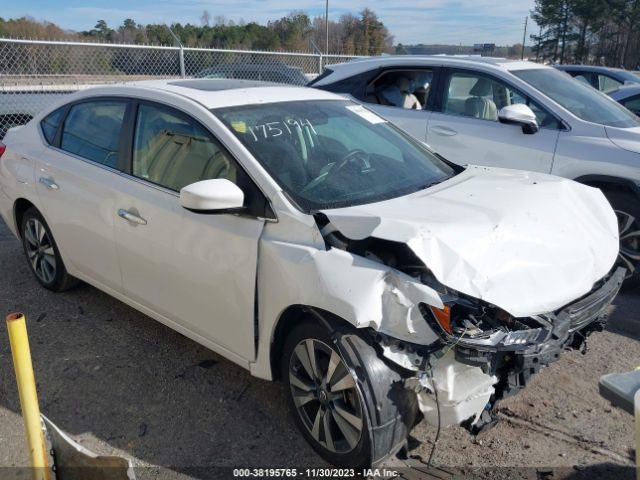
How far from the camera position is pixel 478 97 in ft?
18.6

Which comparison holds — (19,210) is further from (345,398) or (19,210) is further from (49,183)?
(345,398)

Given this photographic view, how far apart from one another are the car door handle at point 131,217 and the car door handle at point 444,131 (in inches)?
136

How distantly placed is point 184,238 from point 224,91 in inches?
39.9

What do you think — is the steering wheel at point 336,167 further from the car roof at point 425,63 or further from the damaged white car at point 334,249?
the car roof at point 425,63

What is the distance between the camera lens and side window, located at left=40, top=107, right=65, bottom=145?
424 centimetres

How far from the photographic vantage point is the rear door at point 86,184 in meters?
3.61

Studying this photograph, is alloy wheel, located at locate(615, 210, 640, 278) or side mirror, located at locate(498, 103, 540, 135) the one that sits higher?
side mirror, located at locate(498, 103, 540, 135)

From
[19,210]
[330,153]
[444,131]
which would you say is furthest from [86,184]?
[444,131]

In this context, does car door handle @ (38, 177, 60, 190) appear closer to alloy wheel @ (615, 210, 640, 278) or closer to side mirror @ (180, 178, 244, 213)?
side mirror @ (180, 178, 244, 213)

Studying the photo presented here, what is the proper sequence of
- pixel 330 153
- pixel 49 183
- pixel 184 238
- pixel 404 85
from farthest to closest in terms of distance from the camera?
1. pixel 404 85
2. pixel 49 183
3. pixel 330 153
4. pixel 184 238

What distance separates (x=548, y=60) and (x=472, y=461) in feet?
182

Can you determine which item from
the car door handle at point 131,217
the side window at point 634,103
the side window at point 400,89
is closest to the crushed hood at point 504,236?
the car door handle at point 131,217

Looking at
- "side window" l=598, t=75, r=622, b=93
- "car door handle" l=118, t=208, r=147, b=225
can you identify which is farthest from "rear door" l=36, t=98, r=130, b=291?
"side window" l=598, t=75, r=622, b=93

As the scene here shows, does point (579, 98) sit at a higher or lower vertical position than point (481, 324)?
higher
